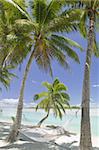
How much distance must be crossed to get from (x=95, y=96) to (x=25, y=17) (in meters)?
5.35

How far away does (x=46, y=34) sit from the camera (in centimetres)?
1234

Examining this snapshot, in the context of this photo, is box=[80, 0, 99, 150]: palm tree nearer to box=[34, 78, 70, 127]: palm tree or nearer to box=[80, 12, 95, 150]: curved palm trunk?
box=[80, 12, 95, 150]: curved palm trunk

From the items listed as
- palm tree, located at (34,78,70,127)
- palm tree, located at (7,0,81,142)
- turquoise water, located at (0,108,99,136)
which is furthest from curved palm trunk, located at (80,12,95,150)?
palm tree, located at (34,78,70,127)

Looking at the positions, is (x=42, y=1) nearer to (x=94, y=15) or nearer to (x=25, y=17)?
(x=25, y=17)

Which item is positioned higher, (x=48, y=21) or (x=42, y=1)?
(x=42, y=1)

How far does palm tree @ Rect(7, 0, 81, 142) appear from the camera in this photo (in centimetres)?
1169

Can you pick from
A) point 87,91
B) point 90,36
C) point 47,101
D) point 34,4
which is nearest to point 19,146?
point 87,91

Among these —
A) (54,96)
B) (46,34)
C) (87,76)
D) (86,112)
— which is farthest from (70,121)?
(54,96)

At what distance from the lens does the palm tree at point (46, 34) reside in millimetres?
11688

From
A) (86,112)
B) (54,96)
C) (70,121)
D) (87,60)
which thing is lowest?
(70,121)

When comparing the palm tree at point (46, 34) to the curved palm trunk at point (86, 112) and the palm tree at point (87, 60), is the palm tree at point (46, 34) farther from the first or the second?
the curved palm trunk at point (86, 112)

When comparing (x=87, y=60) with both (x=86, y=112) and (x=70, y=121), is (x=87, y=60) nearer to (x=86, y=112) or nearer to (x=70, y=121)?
(x=86, y=112)

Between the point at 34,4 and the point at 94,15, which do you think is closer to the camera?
the point at 94,15

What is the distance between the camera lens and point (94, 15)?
9.56m
